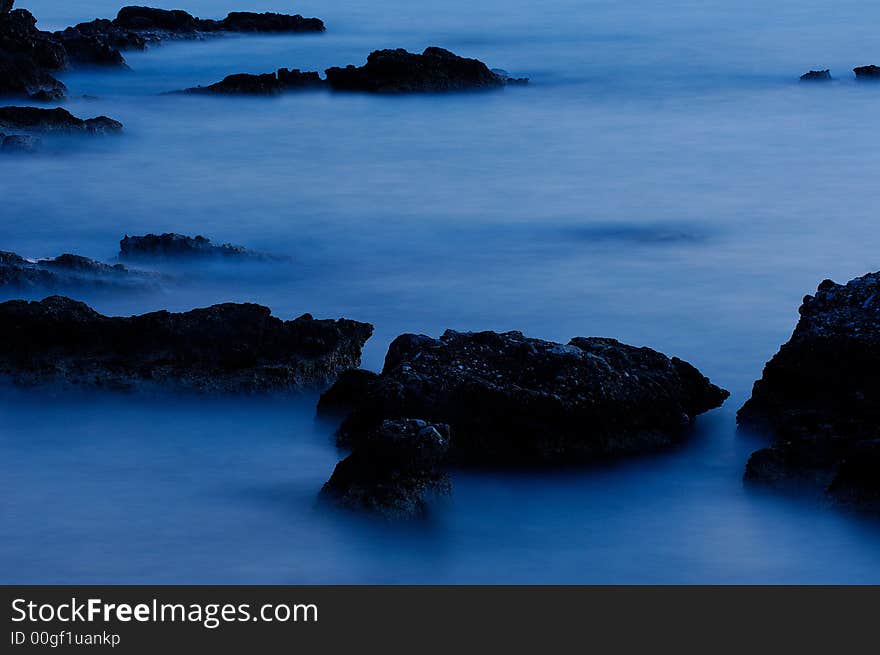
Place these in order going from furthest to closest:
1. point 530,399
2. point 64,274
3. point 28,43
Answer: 1. point 28,43
2. point 64,274
3. point 530,399

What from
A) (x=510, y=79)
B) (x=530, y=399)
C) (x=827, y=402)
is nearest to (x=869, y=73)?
(x=510, y=79)

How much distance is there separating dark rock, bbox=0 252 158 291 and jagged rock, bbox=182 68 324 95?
32.6 feet

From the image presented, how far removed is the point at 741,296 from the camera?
32.0 ft

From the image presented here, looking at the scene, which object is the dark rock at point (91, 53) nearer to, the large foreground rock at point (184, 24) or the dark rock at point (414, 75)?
the large foreground rock at point (184, 24)

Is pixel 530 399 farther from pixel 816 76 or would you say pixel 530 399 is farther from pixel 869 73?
pixel 869 73

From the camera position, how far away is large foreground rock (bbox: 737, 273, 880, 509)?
5777mm

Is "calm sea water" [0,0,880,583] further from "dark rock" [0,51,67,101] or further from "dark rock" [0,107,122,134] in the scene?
"dark rock" [0,51,67,101]

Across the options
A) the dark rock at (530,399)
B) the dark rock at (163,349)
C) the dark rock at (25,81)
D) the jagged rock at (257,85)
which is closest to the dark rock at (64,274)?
the dark rock at (163,349)

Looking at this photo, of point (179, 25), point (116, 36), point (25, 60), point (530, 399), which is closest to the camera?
point (530, 399)

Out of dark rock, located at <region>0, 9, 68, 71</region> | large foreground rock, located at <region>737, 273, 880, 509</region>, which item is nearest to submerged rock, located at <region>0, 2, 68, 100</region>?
dark rock, located at <region>0, 9, 68, 71</region>

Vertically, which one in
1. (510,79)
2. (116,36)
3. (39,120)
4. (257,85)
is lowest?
(39,120)

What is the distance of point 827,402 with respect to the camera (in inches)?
251

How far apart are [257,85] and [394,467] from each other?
13732 mm

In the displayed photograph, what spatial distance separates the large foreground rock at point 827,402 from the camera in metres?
5.78
